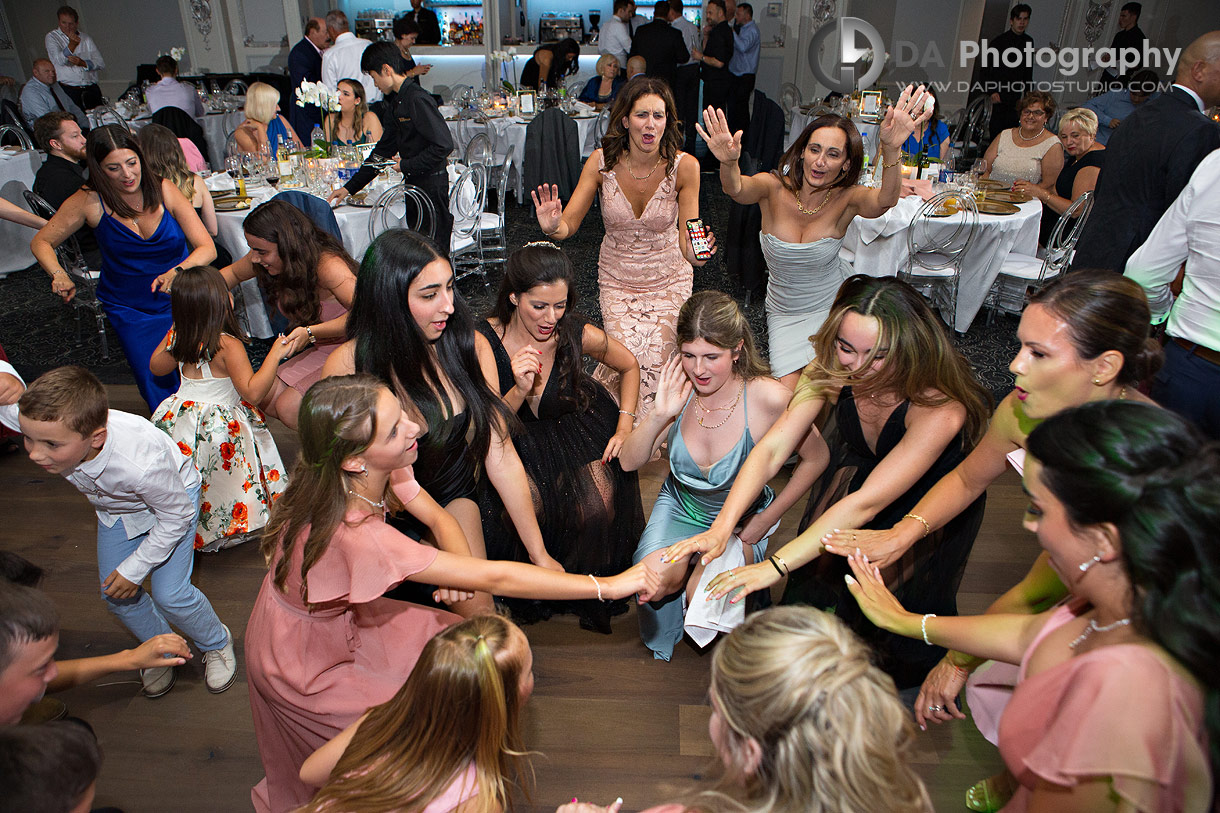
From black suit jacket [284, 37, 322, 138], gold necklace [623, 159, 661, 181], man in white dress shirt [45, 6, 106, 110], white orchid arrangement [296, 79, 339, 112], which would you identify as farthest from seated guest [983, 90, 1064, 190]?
man in white dress shirt [45, 6, 106, 110]

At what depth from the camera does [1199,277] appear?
7.13 ft

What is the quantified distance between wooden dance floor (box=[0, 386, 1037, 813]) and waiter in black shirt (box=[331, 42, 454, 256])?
2.49m

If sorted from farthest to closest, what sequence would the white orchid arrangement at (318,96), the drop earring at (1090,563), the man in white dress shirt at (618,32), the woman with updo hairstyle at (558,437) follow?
the man in white dress shirt at (618,32) < the white orchid arrangement at (318,96) < the woman with updo hairstyle at (558,437) < the drop earring at (1090,563)

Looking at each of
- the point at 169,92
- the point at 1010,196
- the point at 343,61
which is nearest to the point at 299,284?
the point at 1010,196

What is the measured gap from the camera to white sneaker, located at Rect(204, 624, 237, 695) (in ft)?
7.35

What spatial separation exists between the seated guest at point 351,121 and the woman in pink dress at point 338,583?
4.61m

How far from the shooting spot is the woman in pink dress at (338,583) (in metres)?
1.55

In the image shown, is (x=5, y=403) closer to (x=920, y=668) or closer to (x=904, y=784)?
(x=904, y=784)

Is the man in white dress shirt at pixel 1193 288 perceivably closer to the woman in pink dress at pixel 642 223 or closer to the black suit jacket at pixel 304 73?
the woman in pink dress at pixel 642 223

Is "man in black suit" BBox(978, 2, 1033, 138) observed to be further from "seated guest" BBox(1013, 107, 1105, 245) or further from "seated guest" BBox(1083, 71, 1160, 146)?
"seated guest" BBox(1013, 107, 1105, 245)

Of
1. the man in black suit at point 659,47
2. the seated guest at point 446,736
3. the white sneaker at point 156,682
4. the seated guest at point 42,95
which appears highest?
the man in black suit at point 659,47

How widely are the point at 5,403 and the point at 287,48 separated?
9412mm

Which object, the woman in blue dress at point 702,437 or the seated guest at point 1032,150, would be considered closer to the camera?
the woman in blue dress at point 702,437

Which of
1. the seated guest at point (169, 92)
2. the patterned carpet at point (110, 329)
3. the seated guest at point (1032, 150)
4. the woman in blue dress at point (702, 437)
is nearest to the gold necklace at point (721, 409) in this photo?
the woman in blue dress at point (702, 437)
